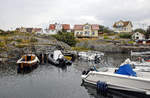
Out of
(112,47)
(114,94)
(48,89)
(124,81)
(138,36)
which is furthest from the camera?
(138,36)

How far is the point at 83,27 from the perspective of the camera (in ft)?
246

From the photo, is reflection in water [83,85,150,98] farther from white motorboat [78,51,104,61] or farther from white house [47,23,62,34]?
white house [47,23,62,34]

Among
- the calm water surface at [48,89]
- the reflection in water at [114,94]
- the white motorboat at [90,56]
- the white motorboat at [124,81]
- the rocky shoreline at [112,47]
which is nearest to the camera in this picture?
the white motorboat at [124,81]

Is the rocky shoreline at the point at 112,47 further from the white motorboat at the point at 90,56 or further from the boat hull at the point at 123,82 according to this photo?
the boat hull at the point at 123,82

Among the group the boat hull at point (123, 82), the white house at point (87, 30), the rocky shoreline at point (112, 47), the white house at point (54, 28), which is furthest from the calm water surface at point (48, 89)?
the white house at point (54, 28)

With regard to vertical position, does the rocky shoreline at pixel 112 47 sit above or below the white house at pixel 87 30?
below

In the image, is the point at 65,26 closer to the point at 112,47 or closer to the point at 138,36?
the point at 112,47

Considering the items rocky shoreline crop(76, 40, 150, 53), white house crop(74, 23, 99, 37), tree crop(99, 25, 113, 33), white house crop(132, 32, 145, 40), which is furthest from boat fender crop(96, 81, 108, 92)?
tree crop(99, 25, 113, 33)

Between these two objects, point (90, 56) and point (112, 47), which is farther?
point (112, 47)

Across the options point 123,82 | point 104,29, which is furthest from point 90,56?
point 104,29

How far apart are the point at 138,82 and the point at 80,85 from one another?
6448mm

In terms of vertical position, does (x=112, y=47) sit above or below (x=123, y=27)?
below

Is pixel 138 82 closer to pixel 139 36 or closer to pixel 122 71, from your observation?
pixel 122 71

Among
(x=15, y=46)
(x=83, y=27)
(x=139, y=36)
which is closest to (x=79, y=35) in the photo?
(x=83, y=27)
